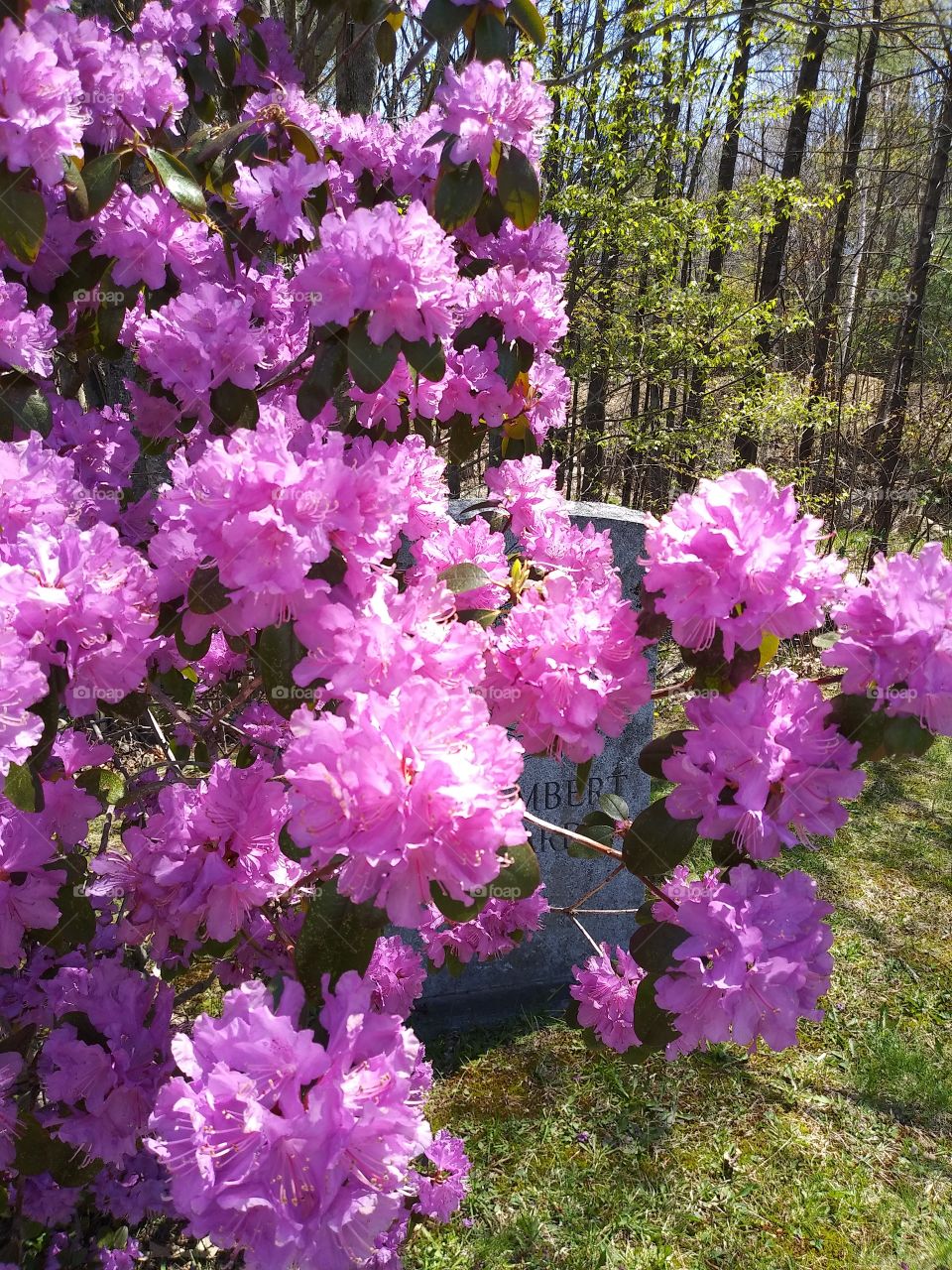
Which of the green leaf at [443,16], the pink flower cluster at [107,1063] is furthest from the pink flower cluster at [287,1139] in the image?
the green leaf at [443,16]

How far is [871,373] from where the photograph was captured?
37.4 ft

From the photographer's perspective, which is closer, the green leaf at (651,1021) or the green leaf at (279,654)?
the green leaf at (279,654)

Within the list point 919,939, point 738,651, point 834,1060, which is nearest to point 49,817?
point 738,651

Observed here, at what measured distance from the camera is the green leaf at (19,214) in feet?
3.74

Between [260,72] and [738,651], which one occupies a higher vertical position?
[260,72]

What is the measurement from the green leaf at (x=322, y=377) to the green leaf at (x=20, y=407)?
54 centimetres

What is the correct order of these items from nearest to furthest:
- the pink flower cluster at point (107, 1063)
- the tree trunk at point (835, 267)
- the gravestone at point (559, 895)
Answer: the pink flower cluster at point (107, 1063)
the gravestone at point (559, 895)
the tree trunk at point (835, 267)

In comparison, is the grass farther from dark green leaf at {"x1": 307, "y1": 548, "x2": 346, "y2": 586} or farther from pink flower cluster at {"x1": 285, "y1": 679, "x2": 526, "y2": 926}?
dark green leaf at {"x1": 307, "y1": 548, "x2": 346, "y2": 586}

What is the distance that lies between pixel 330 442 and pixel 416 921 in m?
0.51

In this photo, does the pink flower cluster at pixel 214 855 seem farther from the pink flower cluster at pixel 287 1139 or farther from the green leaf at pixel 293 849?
the pink flower cluster at pixel 287 1139

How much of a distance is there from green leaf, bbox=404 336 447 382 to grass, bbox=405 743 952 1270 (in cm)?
230

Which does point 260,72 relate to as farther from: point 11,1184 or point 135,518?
point 11,1184

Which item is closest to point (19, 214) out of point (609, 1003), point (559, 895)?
point (609, 1003)

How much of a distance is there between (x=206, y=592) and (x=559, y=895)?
269 centimetres
